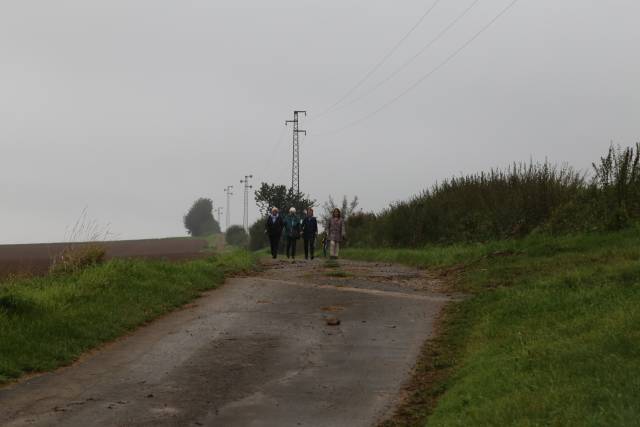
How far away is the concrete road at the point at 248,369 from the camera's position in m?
7.50

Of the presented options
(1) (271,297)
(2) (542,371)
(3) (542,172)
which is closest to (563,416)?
(2) (542,371)

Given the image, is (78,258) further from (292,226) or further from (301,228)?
(301,228)

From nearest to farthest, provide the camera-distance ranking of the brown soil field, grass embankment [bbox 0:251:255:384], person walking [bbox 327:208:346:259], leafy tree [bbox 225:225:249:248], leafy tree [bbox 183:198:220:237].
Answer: grass embankment [bbox 0:251:255:384]
the brown soil field
person walking [bbox 327:208:346:259]
leafy tree [bbox 225:225:249:248]
leafy tree [bbox 183:198:220:237]

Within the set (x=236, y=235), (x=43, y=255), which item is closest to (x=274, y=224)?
(x=43, y=255)

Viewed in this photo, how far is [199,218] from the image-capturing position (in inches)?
6058

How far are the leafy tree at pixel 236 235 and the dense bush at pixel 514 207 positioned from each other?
49.5m

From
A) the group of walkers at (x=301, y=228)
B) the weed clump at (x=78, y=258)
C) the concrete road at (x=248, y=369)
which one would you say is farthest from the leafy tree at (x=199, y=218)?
the concrete road at (x=248, y=369)

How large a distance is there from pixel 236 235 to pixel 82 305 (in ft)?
261

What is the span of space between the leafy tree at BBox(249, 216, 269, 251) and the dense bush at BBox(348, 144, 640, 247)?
85.0 ft

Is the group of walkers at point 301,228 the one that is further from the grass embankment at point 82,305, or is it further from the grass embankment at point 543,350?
the grass embankment at point 543,350

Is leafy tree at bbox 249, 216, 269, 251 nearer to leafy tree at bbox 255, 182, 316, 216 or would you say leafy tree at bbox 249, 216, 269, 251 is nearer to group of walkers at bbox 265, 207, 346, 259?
leafy tree at bbox 255, 182, 316, 216

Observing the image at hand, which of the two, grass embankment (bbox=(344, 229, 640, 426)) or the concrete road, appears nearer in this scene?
grass embankment (bbox=(344, 229, 640, 426))

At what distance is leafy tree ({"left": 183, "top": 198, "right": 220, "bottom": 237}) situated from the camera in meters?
152

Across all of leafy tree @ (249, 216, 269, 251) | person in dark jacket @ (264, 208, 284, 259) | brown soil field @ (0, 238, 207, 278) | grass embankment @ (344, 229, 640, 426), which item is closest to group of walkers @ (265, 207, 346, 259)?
person in dark jacket @ (264, 208, 284, 259)
